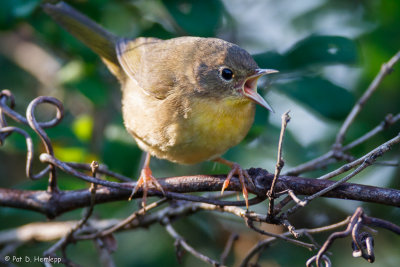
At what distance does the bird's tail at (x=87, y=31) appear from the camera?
327 cm

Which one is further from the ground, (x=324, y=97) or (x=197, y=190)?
(x=324, y=97)

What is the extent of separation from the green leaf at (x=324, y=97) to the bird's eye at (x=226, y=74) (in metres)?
0.39

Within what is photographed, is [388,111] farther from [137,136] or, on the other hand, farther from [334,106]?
[137,136]

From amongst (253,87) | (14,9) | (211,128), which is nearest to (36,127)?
(211,128)

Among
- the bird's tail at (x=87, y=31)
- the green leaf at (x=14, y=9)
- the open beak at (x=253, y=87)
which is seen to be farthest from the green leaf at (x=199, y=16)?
the green leaf at (x=14, y=9)

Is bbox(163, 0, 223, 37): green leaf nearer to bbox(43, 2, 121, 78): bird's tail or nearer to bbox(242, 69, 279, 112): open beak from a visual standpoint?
bbox(242, 69, 279, 112): open beak

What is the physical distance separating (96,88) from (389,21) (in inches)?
87.2

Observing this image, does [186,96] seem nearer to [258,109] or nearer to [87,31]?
[258,109]

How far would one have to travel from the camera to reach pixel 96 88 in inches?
136

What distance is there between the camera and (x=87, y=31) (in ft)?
11.3

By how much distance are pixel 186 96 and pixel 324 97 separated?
0.89 m

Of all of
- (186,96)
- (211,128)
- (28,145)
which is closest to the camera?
(28,145)

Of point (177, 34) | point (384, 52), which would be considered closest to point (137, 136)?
point (177, 34)

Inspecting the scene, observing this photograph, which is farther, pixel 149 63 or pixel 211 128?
pixel 149 63
